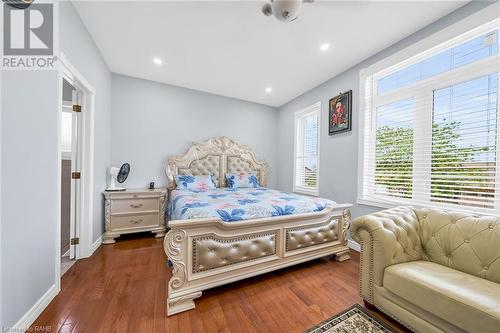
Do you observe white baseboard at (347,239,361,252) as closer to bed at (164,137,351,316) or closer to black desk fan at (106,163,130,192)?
bed at (164,137,351,316)

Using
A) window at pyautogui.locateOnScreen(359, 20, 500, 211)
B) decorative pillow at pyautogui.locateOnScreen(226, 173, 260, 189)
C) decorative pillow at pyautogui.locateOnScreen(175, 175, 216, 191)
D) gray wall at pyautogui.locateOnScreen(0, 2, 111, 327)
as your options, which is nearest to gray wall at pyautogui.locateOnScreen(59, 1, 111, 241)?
gray wall at pyautogui.locateOnScreen(0, 2, 111, 327)

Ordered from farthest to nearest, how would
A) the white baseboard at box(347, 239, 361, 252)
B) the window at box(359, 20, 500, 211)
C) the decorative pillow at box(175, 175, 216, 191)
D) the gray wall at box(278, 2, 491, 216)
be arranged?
the decorative pillow at box(175, 175, 216, 191) → the white baseboard at box(347, 239, 361, 252) → the gray wall at box(278, 2, 491, 216) → the window at box(359, 20, 500, 211)

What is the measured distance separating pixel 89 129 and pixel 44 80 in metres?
1.01

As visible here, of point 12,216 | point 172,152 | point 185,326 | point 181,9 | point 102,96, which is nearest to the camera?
point 12,216

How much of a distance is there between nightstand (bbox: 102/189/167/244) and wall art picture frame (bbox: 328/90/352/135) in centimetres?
301

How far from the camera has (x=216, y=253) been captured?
5.52 ft

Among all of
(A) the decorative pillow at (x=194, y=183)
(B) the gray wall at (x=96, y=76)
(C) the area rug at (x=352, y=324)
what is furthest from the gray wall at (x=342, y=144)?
(B) the gray wall at (x=96, y=76)

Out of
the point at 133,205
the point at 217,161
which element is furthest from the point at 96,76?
the point at 217,161

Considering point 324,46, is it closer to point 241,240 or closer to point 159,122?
point 241,240

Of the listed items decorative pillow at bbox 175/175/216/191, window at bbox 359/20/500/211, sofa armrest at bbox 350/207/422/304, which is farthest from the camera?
decorative pillow at bbox 175/175/216/191

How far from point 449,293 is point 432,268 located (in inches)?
14.0

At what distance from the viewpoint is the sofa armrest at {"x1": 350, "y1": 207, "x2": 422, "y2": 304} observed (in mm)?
1488

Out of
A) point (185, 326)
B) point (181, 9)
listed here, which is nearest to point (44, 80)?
point (181, 9)

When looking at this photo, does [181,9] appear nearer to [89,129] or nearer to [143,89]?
[89,129]
